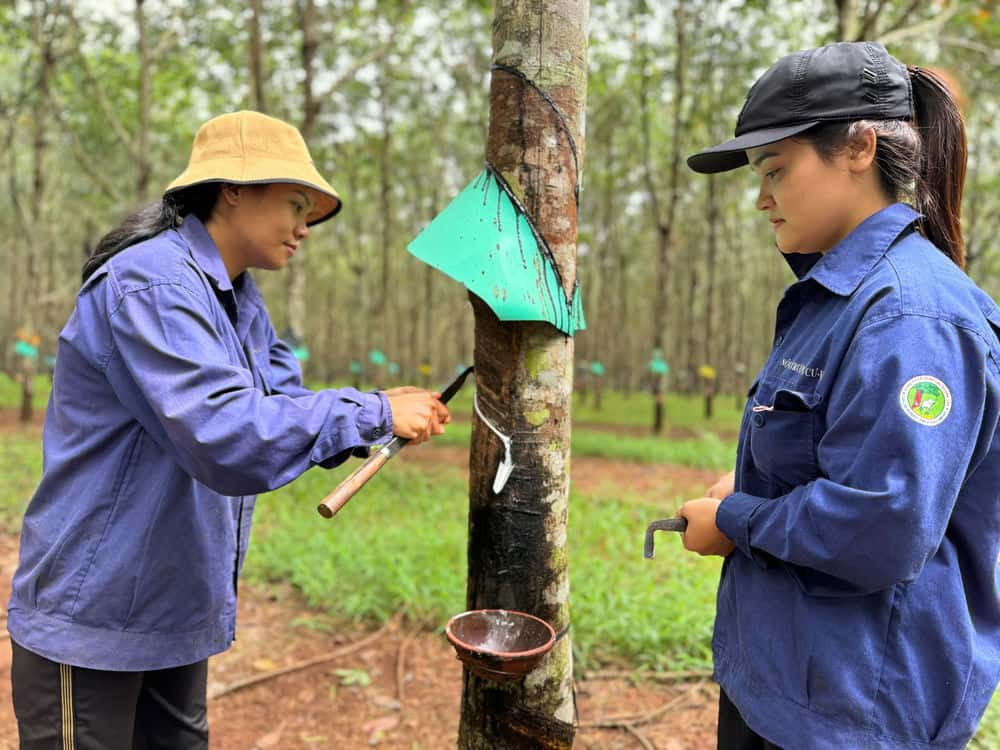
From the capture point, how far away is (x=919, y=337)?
3.60 feet

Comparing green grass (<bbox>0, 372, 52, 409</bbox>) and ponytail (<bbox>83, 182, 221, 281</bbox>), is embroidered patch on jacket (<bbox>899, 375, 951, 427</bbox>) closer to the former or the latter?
ponytail (<bbox>83, 182, 221, 281</bbox>)

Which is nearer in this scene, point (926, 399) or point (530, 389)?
point (926, 399)

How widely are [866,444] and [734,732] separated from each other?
0.78 m

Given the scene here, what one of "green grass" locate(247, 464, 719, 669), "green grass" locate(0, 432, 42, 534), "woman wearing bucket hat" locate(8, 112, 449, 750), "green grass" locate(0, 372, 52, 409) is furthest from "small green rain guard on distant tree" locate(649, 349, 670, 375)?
"green grass" locate(0, 372, 52, 409)

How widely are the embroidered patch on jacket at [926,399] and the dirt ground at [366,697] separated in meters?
1.95

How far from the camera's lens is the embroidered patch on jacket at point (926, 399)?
1069 millimetres

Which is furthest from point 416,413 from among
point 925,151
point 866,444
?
point 925,151

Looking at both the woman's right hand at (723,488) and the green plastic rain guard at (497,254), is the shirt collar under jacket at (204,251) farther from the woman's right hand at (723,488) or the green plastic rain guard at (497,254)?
the woman's right hand at (723,488)

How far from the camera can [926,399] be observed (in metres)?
1.08

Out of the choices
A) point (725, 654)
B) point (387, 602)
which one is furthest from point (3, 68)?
point (725, 654)

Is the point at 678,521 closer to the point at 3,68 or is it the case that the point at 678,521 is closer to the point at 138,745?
the point at 138,745

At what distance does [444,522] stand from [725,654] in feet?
13.7

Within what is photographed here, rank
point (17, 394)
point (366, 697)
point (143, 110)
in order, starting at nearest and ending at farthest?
point (366, 697) → point (143, 110) → point (17, 394)

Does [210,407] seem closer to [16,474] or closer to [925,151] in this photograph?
[925,151]
